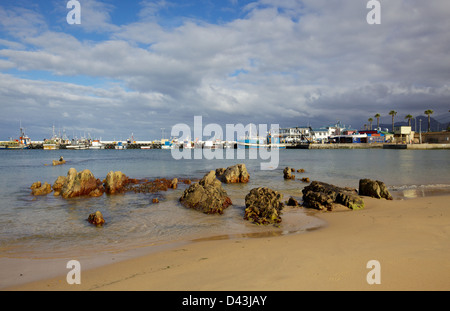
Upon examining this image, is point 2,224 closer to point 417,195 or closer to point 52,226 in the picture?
point 52,226

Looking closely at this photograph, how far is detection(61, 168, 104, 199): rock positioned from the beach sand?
12.6 metres

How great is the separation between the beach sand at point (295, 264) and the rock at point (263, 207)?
202 centimetres

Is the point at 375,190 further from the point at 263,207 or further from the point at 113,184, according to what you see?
the point at 113,184

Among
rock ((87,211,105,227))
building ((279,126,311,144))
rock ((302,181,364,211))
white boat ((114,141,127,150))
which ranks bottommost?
rock ((87,211,105,227))

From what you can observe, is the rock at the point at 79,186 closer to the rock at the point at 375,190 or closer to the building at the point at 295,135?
the rock at the point at 375,190

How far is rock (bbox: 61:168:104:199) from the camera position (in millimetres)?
17062

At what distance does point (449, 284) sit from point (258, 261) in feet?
12.3

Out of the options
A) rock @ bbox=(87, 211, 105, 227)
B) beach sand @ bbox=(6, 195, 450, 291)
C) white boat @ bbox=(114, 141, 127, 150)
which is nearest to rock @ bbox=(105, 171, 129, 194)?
rock @ bbox=(87, 211, 105, 227)

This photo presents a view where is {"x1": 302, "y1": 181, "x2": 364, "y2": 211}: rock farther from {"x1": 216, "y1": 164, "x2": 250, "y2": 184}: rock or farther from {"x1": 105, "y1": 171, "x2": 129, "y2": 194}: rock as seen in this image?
{"x1": 105, "y1": 171, "x2": 129, "y2": 194}: rock

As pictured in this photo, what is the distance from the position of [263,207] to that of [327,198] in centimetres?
412

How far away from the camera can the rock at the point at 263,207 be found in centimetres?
1095

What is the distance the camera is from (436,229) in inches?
346

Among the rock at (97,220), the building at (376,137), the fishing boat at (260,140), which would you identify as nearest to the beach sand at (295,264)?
the rock at (97,220)
